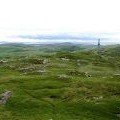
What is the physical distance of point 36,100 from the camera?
81.8 meters

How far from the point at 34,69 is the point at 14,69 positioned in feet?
33.9

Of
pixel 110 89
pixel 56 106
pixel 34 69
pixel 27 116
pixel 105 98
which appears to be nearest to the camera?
pixel 27 116

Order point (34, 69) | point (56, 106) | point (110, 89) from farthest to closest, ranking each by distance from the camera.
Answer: point (34, 69)
point (110, 89)
point (56, 106)

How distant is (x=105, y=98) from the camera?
83.9 metres

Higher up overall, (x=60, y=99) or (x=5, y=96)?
(x=5, y=96)

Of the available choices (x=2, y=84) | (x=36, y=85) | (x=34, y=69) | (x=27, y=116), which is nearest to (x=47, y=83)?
(x=36, y=85)

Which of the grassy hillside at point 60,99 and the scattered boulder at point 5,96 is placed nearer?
the grassy hillside at point 60,99

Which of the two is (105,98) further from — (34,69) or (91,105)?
(34,69)

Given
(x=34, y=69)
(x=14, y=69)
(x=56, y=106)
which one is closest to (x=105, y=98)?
(x=56, y=106)

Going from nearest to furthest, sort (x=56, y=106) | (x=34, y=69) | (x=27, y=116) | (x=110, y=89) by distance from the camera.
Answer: (x=27, y=116) < (x=56, y=106) < (x=110, y=89) < (x=34, y=69)

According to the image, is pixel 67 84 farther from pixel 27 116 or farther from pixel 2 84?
pixel 27 116

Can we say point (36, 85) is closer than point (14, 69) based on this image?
Yes

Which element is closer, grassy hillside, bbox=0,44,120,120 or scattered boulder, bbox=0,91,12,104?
grassy hillside, bbox=0,44,120,120

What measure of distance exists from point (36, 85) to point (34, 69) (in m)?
40.9
